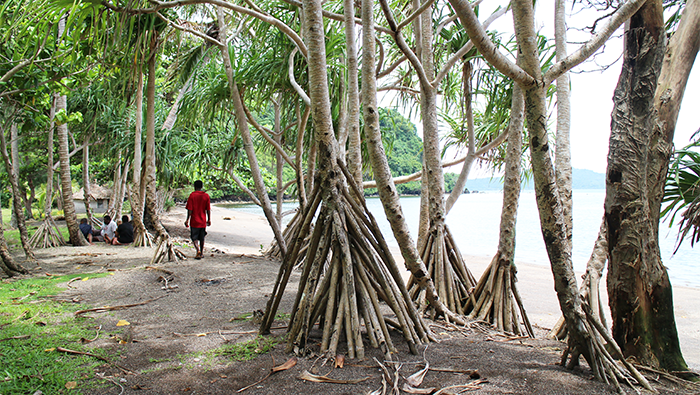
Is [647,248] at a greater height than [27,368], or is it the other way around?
[647,248]

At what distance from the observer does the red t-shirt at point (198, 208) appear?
615 cm

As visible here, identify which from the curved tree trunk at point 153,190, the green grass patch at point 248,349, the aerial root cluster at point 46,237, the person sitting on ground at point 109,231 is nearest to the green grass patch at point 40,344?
the green grass patch at point 248,349

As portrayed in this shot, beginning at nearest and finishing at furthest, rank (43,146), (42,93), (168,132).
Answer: (42,93), (168,132), (43,146)

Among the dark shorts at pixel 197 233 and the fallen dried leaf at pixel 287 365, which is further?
the dark shorts at pixel 197 233

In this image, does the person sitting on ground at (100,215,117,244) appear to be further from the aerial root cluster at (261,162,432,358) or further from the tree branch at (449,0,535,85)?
the tree branch at (449,0,535,85)

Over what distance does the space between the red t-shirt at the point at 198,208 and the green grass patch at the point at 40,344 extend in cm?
238

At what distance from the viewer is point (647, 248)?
2.24 m

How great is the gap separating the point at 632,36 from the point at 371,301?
83.7 inches

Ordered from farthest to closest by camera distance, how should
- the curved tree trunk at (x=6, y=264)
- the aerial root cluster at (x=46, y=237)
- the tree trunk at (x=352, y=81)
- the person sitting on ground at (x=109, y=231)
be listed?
the person sitting on ground at (x=109, y=231)
the aerial root cluster at (x=46, y=237)
the curved tree trunk at (x=6, y=264)
the tree trunk at (x=352, y=81)

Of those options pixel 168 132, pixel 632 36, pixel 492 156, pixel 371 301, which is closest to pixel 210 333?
pixel 371 301

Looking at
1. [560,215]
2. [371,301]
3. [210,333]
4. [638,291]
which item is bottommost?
[210,333]

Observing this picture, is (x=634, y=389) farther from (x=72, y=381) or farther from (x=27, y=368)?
(x=27, y=368)

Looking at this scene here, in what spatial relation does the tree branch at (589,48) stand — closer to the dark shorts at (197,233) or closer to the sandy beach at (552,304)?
the sandy beach at (552,304)

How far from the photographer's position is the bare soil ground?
2.01m
